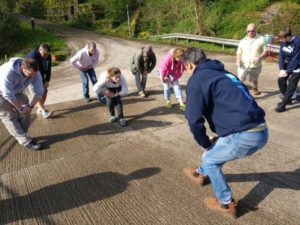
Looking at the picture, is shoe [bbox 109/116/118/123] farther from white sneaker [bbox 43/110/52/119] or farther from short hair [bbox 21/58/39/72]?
short hair [bbox 21/58/39/72]

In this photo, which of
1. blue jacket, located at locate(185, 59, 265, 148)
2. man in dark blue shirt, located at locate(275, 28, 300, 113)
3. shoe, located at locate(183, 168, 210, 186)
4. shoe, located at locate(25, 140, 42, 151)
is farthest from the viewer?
man in dark blue shirt, located at locate(275, 28, 300, 113)

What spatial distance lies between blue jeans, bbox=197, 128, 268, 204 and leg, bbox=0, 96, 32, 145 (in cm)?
369

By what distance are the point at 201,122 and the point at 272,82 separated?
6737 millimetres

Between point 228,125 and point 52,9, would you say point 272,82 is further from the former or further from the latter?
point 52,9

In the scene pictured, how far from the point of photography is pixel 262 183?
14.0ft

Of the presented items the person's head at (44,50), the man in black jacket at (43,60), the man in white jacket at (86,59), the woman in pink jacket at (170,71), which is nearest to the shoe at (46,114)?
the man in black jacket at (43,60)

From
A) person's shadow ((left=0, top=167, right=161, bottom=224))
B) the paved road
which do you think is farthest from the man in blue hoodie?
person's shadow ((left=0, top=167, right=161, bottom=224))

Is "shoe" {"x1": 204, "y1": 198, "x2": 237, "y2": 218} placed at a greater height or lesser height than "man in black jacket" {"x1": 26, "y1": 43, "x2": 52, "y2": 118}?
lesser

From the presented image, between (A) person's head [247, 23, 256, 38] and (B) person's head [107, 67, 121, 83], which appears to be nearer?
(B) person's head [107, 67, 121, 83]

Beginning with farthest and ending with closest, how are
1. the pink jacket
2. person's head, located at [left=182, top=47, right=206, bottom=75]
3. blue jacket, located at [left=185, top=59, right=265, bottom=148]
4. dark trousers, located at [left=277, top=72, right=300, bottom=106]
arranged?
the pink jacket
dark trousers, located at [left=277, top=72, right=300, bottom=106]
person's head, located at [left=182, top=47, right=206, bottom=75]
blue jacket, located at [left=185, top=59, right=265, bottom=148]

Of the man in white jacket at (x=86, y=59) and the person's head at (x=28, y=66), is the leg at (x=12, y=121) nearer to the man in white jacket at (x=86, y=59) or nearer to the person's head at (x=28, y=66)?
the person's head at (x=28, y=66)

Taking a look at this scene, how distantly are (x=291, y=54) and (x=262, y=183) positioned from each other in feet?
11.7

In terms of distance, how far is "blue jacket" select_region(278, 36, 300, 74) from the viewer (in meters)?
6.61

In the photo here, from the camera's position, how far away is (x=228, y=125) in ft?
10.8
